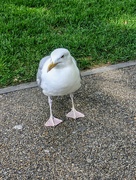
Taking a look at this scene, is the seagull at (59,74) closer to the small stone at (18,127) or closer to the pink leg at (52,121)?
the pink leg at (52,121)

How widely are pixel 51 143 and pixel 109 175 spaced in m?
0.65

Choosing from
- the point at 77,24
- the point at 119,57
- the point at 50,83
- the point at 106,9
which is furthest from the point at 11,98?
the point at 106,9

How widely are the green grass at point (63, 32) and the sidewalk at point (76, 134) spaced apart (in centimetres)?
47

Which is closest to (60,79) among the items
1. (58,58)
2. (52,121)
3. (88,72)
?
(58,58)

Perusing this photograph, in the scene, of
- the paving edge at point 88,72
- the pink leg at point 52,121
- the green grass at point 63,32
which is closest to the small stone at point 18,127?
the pink leg at point 52,121

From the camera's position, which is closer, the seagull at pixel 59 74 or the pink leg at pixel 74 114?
the seagull at pixel 59 74

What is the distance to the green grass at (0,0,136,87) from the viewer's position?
4742 mm

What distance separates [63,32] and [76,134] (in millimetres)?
2328

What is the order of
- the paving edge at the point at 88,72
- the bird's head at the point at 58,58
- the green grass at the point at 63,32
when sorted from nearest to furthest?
the bird's head at the point at 58,58
the paving edge at the point at 88,72
the green grass at the point at 63,32

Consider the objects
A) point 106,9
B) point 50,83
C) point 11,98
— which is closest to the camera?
point 50,83

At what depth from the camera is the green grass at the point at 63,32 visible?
474 cm

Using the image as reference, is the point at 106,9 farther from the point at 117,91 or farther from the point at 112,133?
the point at 112,133

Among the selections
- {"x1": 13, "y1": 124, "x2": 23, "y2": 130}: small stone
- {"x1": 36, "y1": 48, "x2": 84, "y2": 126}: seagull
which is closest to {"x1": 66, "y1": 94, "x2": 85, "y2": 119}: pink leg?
{"x1": 36, "y1": 48, "x2": 84, "y2": 126}: seagull

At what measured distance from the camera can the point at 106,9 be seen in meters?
6.09
